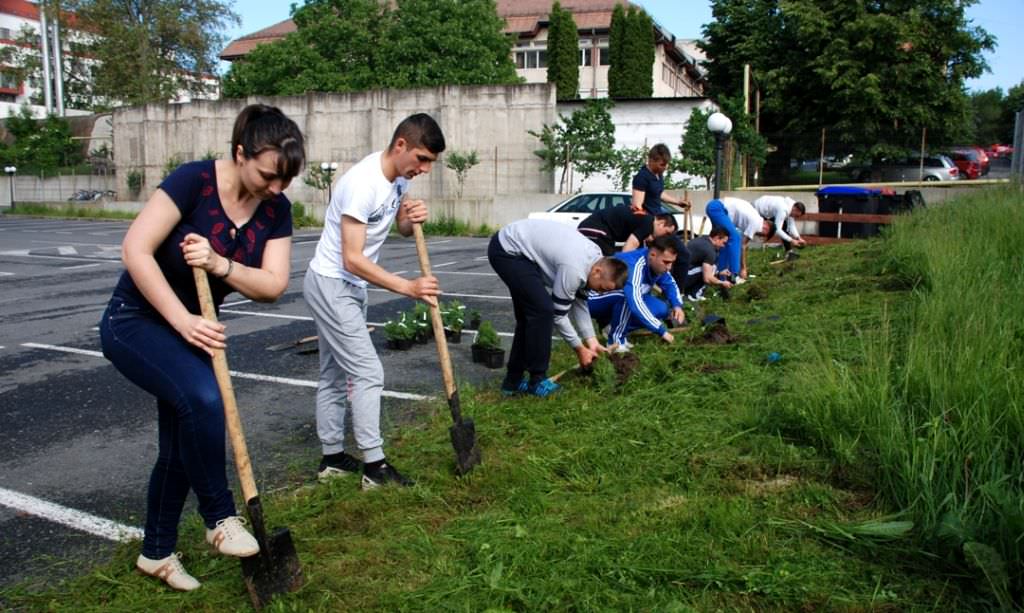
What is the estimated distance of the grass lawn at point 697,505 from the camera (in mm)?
2738

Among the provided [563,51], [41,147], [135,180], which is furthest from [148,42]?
[563,51]

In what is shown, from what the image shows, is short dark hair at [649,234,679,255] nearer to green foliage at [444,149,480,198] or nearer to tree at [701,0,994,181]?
green foliage at [444,149,480,198]

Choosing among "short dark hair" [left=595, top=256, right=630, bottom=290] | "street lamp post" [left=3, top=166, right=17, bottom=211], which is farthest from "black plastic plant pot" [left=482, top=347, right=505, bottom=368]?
"street lamp post" [left=3, top=166, right=17, bottom=211]

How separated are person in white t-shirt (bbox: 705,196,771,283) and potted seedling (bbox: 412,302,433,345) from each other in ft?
13.9

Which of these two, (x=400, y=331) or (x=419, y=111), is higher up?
(x=419, y=111)

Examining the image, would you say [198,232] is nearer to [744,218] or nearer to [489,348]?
[489,348]

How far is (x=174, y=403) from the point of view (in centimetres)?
270

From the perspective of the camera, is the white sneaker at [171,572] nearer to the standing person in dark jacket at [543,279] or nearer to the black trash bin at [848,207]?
the standing person in dark jacket at [543,279]

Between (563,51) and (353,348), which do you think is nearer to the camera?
(353,348)

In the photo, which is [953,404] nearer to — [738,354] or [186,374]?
[738,354]

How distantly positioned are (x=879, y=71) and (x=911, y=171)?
14.7 ft

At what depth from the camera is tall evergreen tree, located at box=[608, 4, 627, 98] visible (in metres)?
41.9

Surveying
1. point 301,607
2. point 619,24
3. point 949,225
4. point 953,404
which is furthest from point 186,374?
point 619,24

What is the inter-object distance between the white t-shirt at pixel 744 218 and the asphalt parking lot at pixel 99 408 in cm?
345
